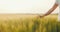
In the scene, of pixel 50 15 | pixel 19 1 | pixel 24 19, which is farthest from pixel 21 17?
pixel 50 15

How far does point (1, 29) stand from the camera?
981 millimetres

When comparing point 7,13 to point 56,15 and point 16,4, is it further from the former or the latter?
point 56,15

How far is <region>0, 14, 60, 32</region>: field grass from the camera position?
0.98m

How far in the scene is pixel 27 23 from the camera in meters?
0.99

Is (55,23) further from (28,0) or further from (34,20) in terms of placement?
(28,0)

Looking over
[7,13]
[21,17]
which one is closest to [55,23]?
[21,17]

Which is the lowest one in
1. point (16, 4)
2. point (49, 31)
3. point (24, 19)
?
point (49, 31)

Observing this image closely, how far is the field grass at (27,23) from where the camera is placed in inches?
38.7

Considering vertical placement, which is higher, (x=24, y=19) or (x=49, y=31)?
(x=24, y=19)

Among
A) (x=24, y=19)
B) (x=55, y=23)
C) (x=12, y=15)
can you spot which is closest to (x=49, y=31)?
(x=55, y=23)

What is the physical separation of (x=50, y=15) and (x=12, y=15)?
1.02 ft

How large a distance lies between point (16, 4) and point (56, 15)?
340 mm

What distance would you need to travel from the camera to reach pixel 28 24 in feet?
3.26

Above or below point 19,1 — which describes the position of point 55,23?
below
